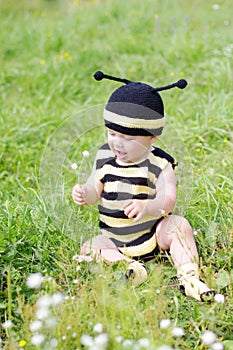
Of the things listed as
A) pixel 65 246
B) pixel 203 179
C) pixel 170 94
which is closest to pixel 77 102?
pixel 170 94

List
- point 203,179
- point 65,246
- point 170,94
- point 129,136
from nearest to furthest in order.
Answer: point 129,136, point 65,246, point 203,179, point 170,94

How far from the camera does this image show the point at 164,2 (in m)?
6.94

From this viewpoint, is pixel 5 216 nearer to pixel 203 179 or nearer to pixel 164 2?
pixel 203 179

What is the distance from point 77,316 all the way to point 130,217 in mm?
535

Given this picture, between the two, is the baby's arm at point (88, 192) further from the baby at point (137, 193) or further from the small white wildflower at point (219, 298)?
the small white wildflower at point (219, 298)

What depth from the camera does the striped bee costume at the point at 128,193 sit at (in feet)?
8.40

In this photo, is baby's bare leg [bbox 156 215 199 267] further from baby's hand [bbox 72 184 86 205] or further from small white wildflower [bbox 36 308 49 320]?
small white wildflower [bbox 36 308 49 320]

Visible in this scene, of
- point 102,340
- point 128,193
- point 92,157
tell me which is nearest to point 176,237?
point 128,193

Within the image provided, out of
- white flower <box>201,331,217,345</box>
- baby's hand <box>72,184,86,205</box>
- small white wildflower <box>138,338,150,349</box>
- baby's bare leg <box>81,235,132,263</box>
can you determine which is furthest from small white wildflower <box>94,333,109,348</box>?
baby's hand <box>72,184,86,205</box>

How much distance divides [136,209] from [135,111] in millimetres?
405

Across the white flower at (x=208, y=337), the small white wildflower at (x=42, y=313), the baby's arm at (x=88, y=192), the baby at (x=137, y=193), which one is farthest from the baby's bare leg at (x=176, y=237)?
the small white wildflower at (x=42, y=313)

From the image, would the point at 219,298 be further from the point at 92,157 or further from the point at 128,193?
the point at 92,157

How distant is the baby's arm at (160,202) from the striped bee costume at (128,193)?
0.04m

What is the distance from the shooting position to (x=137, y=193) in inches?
101
